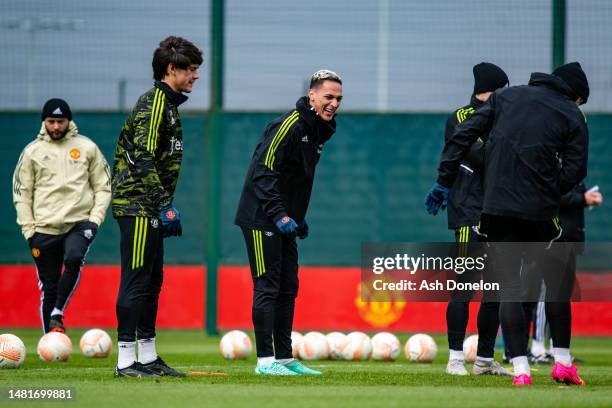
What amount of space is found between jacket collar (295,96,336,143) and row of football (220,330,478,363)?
269 centimetres

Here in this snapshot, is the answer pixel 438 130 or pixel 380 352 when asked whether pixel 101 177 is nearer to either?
pixel 380 352

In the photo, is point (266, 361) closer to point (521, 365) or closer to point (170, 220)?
point (170, 220)

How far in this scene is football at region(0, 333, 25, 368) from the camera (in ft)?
30.2

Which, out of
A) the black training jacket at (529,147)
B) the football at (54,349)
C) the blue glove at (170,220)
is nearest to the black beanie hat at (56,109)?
the football at (54,349)

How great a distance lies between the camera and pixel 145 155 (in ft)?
25.7

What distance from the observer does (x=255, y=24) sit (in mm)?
16672

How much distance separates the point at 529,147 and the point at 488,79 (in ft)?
5.38

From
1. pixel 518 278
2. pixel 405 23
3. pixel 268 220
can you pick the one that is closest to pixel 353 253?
Answer: pixel 405 23

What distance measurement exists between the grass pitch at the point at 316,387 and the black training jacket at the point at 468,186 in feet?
3.97

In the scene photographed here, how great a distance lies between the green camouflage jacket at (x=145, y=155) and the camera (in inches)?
309

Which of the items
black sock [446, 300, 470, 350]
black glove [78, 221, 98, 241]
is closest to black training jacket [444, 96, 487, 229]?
black sock [446, 300, 470, 350]

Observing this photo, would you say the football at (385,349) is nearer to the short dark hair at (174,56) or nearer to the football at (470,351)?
the football at (470,351)

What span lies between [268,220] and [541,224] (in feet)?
6.75

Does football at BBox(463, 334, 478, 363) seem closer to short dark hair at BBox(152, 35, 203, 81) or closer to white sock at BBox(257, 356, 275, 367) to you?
white sock at BBox(257, 356, 275, 367)
